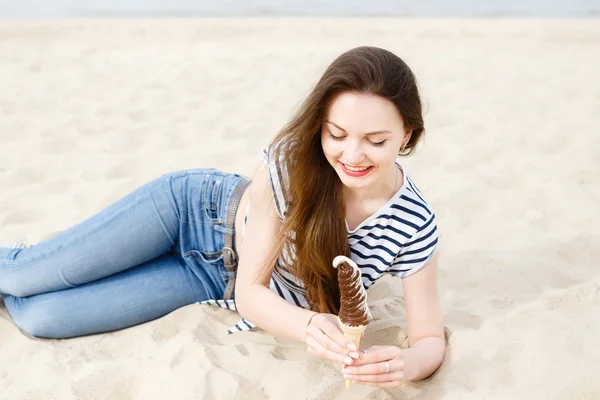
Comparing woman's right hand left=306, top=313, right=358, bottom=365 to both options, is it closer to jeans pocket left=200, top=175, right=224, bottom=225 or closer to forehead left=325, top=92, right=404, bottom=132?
forehead left=325, top=92, right=404, bottom=132

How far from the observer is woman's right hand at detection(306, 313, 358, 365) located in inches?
89.6

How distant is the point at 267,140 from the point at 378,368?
134 inches

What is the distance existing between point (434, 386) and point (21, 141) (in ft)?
13.6

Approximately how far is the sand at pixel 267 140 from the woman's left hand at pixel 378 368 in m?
0.27

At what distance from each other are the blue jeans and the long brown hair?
0.59m

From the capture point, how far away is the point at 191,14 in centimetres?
1254

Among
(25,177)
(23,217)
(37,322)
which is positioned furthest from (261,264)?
(25,177)

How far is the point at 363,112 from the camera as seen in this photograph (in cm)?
234

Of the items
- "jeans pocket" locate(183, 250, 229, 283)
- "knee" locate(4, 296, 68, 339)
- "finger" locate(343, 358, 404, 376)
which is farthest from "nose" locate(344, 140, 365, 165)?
"knee" locate(4, 296, 68, 339)

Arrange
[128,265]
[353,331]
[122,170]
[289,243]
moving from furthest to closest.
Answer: [122,170], [128,265], [289,243], [353,331]

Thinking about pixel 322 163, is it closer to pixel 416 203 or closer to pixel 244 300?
pixel 416 203

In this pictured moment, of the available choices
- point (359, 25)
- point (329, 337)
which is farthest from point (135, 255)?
point (359, 25)

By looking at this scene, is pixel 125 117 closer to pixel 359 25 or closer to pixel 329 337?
pixel 329 337

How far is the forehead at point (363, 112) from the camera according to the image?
2336mm
